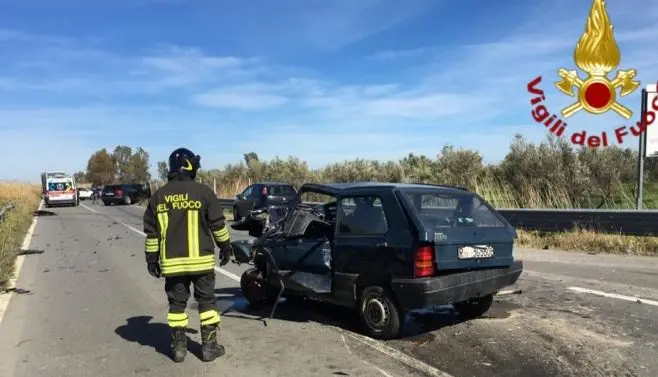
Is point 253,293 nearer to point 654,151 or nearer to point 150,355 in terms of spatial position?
point 150,355

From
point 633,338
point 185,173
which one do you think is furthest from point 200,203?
point 633,338

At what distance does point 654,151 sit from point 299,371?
508 inches

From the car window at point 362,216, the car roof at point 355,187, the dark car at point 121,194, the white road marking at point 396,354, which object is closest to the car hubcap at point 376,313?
the white road marking at point 396,354

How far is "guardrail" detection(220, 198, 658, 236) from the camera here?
444 inches

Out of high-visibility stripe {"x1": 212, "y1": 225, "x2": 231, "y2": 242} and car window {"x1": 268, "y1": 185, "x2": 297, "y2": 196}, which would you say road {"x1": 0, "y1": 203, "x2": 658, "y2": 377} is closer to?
high-visibility stripe {"x1": 212, "y1": 225, "x2": 231, "y2": 242}

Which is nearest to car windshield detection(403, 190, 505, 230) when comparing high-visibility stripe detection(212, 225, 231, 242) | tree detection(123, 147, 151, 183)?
high-visibility stripe detection(212, 225, 231, 242)

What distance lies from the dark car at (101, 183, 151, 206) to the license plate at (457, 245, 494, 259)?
40572mm

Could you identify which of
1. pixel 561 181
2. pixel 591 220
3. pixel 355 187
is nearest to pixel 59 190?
pixel 561 181

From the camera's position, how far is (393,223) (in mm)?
5754

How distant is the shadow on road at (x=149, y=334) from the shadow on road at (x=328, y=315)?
2.97 ft

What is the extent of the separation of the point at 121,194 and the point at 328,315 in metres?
39.1

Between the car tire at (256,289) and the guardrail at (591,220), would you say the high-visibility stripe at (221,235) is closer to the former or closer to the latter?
the car tire at (256,289)

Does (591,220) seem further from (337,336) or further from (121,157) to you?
(121,157)

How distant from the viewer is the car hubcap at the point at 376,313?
18.7 ft
